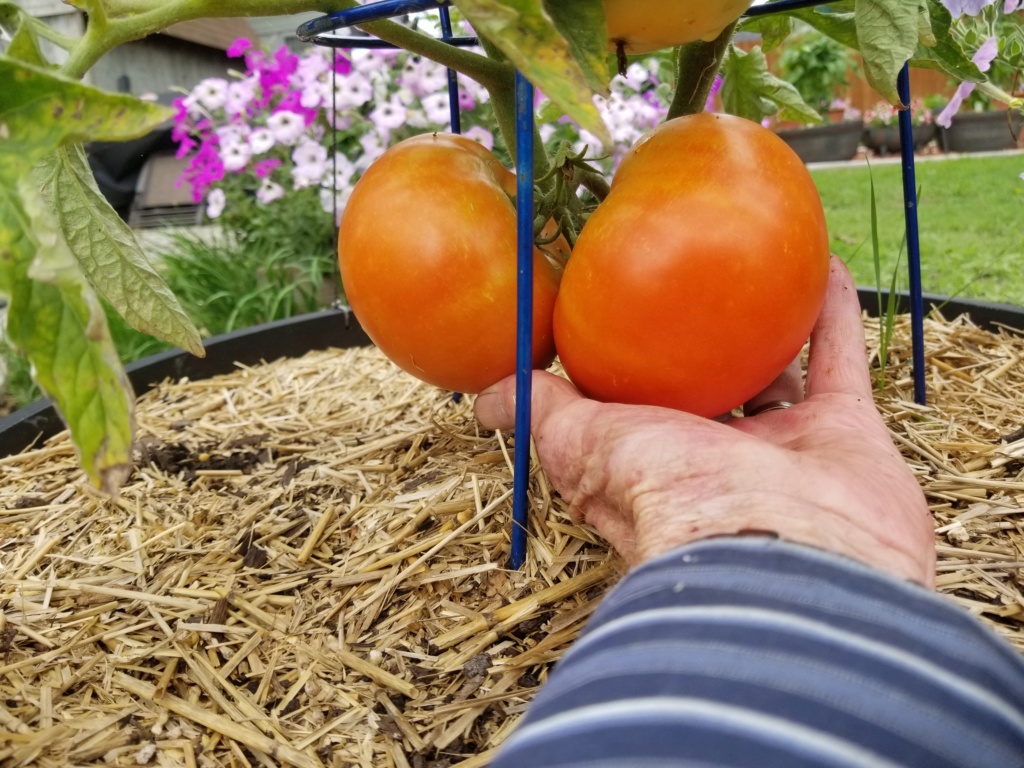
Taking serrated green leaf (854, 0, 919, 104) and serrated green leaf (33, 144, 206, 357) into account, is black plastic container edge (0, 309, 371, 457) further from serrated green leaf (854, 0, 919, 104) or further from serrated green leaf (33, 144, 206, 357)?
serrated green leaf (854, 0, 919, 104)

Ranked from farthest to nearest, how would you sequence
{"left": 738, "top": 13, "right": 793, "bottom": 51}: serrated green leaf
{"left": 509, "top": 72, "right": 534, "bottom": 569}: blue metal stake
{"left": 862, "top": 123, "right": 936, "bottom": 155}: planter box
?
{"left": 862, "top": 123, "right": 936, "bottom": 155}: planter box < {"left": 738, "top": 13, "right": 793, "bottom": 51}: serrated green leaf < {"left": 509, "top": 72, "right": 534, "bottom": 569}: blue metal stake

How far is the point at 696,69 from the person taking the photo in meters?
0.91

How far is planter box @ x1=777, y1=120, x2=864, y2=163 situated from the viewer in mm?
6871

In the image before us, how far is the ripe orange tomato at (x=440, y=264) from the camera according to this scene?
79cm

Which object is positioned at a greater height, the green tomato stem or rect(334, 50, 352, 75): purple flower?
rect(334, 50, 352, 75): purple flower

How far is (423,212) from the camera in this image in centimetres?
79

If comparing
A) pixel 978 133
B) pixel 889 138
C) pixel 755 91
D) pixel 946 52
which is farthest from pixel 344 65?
pixel 889 138

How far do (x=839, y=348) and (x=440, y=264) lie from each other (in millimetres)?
465

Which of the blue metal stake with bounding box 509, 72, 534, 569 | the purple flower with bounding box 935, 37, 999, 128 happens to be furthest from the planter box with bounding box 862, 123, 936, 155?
the blue metal stake with bounding box 509, 72, 534, 569

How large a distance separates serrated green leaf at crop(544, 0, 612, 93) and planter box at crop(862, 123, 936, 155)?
7389 mm

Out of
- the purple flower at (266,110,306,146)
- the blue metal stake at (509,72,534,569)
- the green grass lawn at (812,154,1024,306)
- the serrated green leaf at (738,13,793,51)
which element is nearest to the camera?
the blue metal stake at (509,72,534,569)

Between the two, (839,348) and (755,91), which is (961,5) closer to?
(755,91)

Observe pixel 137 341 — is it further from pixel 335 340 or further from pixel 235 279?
pixel 335 340

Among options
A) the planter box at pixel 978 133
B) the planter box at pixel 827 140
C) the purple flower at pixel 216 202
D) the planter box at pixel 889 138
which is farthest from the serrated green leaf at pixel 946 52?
the planter box at pixel 889 138
